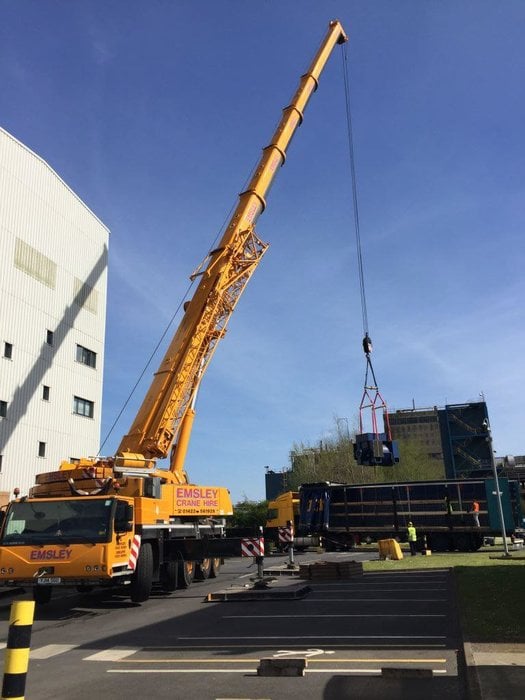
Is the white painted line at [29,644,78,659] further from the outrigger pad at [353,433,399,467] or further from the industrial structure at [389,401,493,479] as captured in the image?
the industrial structure at [389,401,493,479]

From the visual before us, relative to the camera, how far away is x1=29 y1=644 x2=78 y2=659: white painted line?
839cm

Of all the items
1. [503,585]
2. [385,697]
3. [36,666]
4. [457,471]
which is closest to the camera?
[385,697]

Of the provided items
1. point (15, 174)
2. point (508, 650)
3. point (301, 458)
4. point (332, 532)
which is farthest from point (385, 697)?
point (301, 458)

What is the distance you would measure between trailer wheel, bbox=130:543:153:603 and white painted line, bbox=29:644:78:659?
4.19m

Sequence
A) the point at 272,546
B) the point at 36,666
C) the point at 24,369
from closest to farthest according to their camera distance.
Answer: the point at 36,666 < the point at 24,369 < the point at 272,546

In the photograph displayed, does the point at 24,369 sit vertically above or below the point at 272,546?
above

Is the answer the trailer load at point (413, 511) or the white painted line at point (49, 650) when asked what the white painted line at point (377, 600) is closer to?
the white painted line at point (49, 650)

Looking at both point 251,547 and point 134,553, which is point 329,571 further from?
point 134,553

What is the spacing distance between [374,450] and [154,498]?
946cm

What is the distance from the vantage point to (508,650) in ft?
22.2

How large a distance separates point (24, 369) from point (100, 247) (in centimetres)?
1060

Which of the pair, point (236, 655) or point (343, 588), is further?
point (343, 588)

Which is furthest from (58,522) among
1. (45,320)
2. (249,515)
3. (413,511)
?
(249,515)

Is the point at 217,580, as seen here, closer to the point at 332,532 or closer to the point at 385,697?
the point at 332,532
